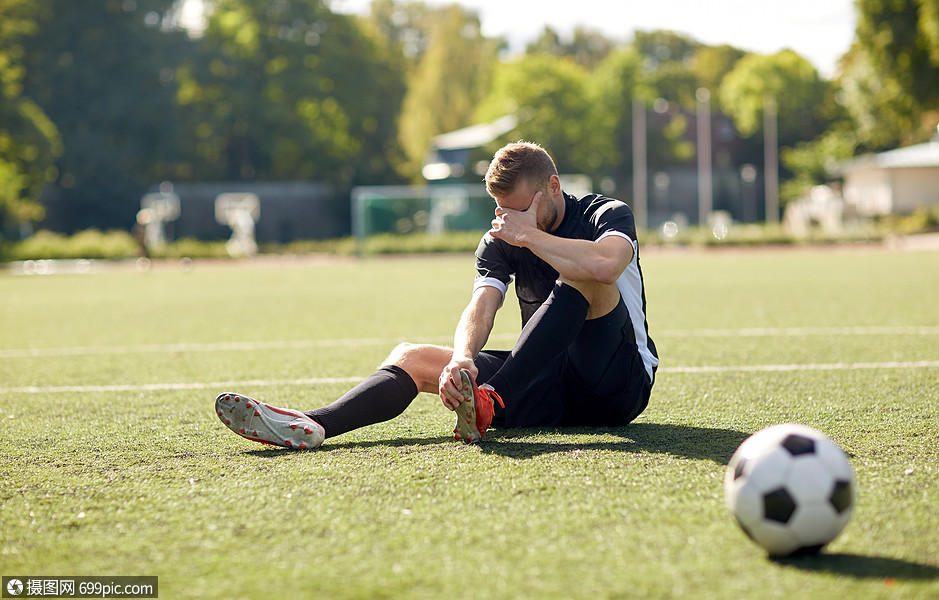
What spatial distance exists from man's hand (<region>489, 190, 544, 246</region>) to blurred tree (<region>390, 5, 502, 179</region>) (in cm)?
5879

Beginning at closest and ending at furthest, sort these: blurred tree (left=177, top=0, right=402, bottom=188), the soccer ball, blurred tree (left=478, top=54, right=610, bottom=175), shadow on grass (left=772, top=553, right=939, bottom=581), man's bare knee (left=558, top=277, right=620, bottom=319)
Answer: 1. shadow on grass (left=772, top=553, right=939, bottom=581)
2. the soccer ball
3. man's bare knee (left=558, top=277, right=620, bottom=319)
4. blurred tree (left=177, top=0, right=402, bottom=188)
5. blurred tree (left=478, top=54, right=610, bottom=175)

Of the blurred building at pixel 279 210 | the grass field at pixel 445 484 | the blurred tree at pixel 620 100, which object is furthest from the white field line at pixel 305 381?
the blurred tree at pixel 620 100

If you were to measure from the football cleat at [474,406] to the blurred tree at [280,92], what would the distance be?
4976 centimetres

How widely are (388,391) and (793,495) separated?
6.32ft

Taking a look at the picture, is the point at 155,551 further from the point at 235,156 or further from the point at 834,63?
the point at 235,156

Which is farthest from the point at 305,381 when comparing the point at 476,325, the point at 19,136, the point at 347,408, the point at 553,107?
the point at 553,107

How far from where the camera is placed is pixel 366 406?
4.07 metres

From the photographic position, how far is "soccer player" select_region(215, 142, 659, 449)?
378 cm

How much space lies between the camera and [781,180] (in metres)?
64.7

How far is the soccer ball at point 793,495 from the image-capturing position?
2.55 metres

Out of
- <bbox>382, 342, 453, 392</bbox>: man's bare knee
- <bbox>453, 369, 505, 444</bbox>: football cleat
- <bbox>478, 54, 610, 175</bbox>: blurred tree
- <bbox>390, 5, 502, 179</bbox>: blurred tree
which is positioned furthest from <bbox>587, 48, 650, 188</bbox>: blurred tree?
<bbox>453, 369, 505, 444</bbox>: football cleat

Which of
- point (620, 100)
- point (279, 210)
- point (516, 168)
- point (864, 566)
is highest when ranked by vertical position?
point (620, 100)

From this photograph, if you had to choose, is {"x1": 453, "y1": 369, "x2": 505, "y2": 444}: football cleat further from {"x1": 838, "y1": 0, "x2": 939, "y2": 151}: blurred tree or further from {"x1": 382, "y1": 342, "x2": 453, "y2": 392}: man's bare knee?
{"x1": 838, "y1": 0, "x2": 939, "y2": 151}: blurred tree

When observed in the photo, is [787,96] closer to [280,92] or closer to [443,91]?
[443,91]
